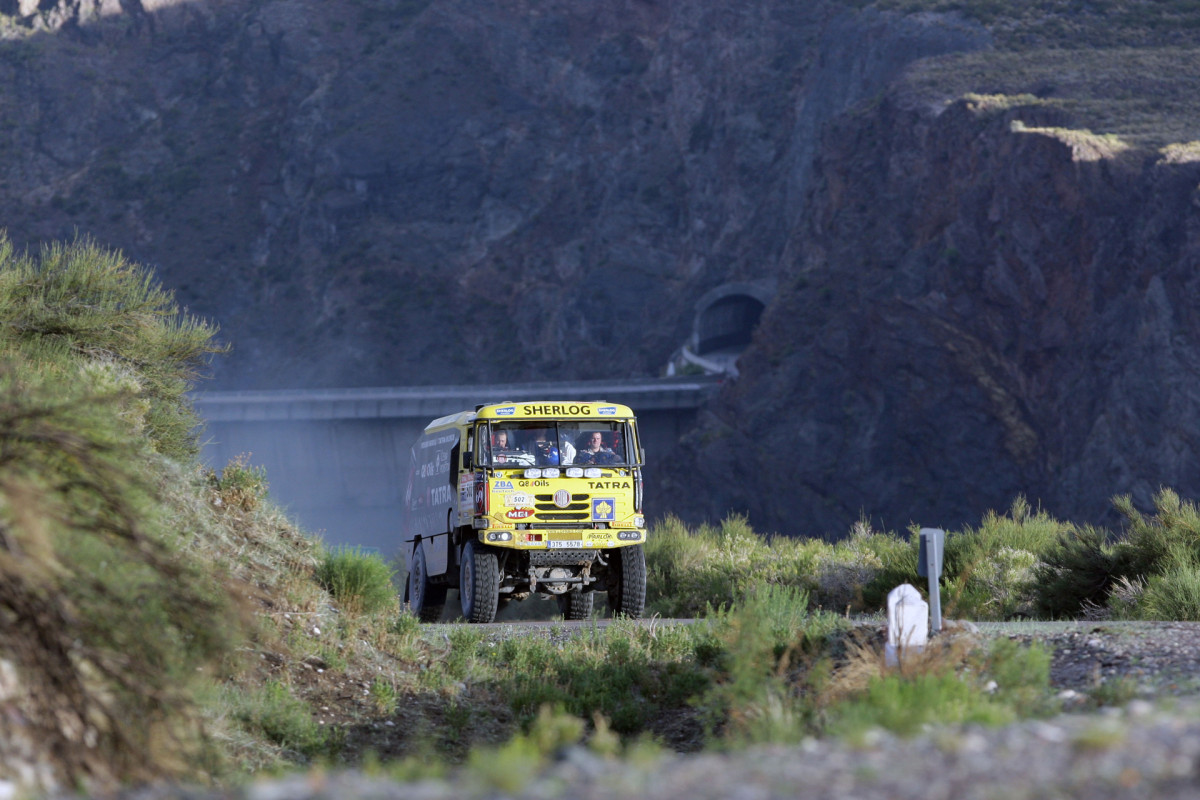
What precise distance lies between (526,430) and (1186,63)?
59.6 metres

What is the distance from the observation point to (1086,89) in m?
61.7

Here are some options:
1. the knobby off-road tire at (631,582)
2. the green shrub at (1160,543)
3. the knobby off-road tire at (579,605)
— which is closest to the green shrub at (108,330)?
the knobby off-road tire at (579,605)

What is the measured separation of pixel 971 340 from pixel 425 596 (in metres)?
41.7

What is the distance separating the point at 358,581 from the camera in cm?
1410

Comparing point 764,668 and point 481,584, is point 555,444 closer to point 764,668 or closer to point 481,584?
point 481,584

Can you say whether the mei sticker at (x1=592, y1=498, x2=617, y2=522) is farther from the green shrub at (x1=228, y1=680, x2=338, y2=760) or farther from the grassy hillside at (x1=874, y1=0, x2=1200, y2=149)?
the grassy hillside at (x1=874, y1=0, x2=1200, y2=149)

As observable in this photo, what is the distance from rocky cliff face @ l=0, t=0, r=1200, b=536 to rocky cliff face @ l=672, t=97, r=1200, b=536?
141mm

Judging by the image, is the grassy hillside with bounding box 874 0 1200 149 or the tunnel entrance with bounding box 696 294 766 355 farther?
the tunnel entrance with bounding box 696 294 766 355

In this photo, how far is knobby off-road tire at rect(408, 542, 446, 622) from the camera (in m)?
19.7

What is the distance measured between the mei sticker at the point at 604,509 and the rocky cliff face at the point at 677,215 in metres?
33.7

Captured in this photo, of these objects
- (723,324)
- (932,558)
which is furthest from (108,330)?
(723,324)

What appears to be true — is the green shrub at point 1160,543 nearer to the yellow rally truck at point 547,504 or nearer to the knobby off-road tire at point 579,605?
the yellow rally truck at point 547,504

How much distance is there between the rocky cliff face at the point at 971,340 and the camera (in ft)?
156

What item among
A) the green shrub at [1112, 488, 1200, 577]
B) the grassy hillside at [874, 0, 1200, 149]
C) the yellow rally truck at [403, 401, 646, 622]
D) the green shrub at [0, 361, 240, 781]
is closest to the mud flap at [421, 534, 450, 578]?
the yellow rally truck at [403, 401, 646, 622]
